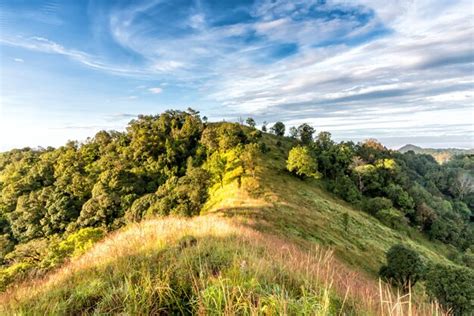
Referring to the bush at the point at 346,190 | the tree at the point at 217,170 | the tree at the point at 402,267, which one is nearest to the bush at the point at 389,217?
the bush at the point at 346,190

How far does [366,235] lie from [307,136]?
155 feet

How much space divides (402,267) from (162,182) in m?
43.4

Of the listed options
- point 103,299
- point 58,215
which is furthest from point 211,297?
point 58,215

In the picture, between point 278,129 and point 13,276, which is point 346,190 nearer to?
point 278,129

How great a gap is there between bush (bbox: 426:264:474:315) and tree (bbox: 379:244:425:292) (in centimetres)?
372

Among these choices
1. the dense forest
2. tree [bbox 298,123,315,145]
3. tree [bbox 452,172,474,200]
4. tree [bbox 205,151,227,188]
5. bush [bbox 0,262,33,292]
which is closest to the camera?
bush [bbox 0,262,33,292]

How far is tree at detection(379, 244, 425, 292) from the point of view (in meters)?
20.4

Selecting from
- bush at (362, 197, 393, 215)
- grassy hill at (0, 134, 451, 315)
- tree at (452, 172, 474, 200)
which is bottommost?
tree at (452, 172, 474, 200)

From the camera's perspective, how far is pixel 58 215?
49594 millimetres

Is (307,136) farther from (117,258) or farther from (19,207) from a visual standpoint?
(117,258)

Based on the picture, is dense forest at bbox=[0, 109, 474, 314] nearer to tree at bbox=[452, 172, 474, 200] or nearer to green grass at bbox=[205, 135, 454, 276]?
green grass at bbox=[205, 135, 454, 276]

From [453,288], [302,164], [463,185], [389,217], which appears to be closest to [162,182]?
[302,164]

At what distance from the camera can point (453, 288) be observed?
617 inches

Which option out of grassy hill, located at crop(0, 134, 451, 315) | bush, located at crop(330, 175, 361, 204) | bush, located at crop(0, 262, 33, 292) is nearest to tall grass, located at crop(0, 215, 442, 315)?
grassy hill, located at crop(0, 134, 451, 315)
